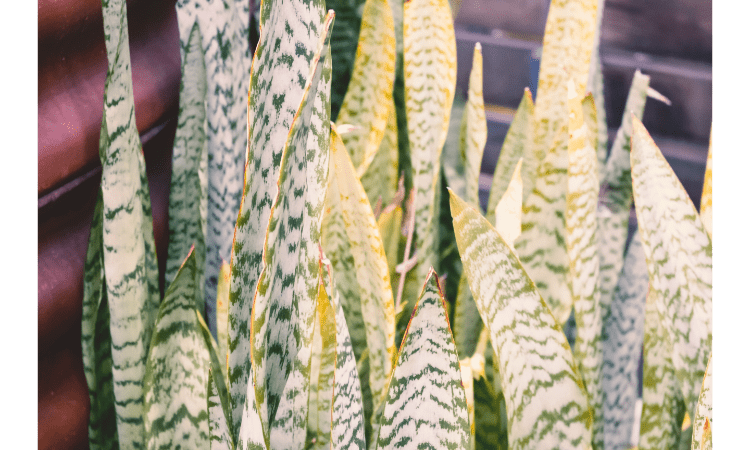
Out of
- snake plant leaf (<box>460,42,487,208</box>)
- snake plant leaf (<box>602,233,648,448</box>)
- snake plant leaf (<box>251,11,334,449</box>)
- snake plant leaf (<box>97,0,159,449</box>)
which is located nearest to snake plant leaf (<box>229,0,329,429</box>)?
snake plant leaf (<box>251,11,334,449</box>)

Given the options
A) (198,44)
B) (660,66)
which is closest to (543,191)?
(198,44)

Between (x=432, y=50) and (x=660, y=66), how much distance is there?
826 mm

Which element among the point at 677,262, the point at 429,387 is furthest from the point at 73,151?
the point at 677,262

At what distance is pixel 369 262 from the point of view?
39cm

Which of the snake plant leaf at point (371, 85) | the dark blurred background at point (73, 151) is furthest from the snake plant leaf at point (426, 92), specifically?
the dark blurred background at point (73, 151)

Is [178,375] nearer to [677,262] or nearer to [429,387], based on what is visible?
[429,387]

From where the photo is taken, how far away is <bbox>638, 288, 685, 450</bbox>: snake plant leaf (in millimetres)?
395

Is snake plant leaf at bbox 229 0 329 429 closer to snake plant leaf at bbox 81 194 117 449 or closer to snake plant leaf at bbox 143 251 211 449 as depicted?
snake plant leaf at bbox 143 251 211 449

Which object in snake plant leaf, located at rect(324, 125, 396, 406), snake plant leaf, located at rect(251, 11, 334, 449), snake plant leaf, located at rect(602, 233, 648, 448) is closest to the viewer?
snake plant leaf, located at rect(251, 11, 334, 449)

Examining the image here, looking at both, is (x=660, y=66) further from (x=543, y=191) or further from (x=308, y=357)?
A: (x=308, y=357)

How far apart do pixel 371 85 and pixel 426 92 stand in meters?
0.05

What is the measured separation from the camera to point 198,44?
1.44 feet

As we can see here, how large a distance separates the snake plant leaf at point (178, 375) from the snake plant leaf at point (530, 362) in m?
0.19

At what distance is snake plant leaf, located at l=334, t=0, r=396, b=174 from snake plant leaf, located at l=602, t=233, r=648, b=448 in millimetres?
255
